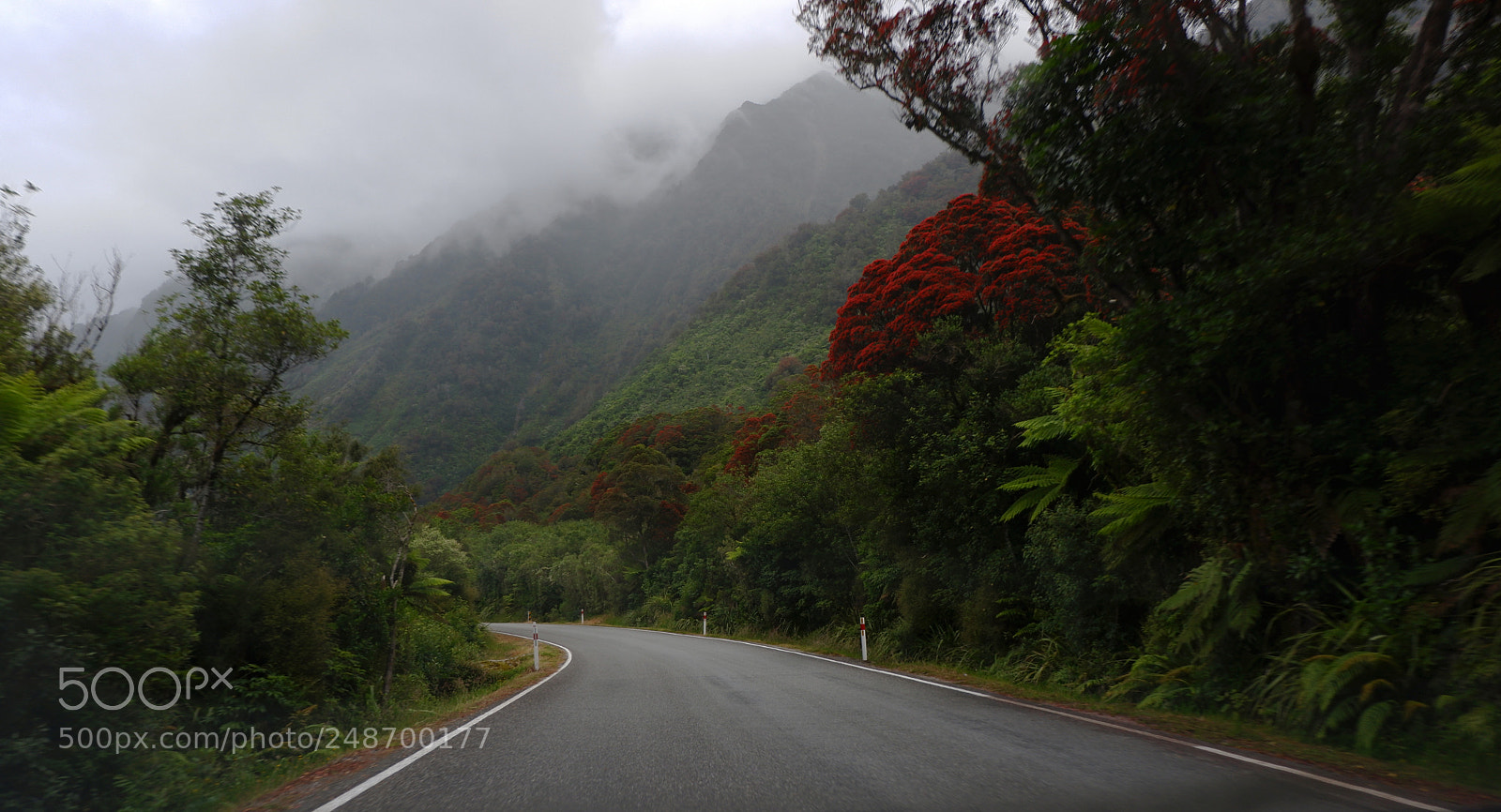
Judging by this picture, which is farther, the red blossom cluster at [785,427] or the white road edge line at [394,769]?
the red blossom cluster at [785,427]

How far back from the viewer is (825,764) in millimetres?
4746

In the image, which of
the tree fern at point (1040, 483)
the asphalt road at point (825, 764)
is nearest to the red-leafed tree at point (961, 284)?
the tree fern at point (1040, 483)

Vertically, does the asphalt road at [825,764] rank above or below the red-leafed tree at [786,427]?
below

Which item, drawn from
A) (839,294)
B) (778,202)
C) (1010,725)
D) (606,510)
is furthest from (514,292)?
(1010,725)

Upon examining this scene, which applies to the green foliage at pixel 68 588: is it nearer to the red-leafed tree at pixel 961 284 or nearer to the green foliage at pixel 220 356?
the green foliage at pixel 220 356

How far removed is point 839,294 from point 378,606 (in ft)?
137

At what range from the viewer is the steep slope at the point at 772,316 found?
48.7m

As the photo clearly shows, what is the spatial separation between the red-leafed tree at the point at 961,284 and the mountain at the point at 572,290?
40004 mm

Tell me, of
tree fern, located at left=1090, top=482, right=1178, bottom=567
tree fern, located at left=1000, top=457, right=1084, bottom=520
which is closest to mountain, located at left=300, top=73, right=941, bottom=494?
tree fern, located at left=1000, top=457, right=1084, bottom=520

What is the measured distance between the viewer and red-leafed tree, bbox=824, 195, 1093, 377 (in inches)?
482

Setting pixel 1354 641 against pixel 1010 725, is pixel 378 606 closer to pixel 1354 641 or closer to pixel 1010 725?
pixel 1010 725

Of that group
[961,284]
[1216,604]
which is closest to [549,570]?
[961,284]

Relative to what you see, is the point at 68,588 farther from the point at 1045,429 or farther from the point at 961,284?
the point at 961,284

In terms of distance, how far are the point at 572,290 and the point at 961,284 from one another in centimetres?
11209
